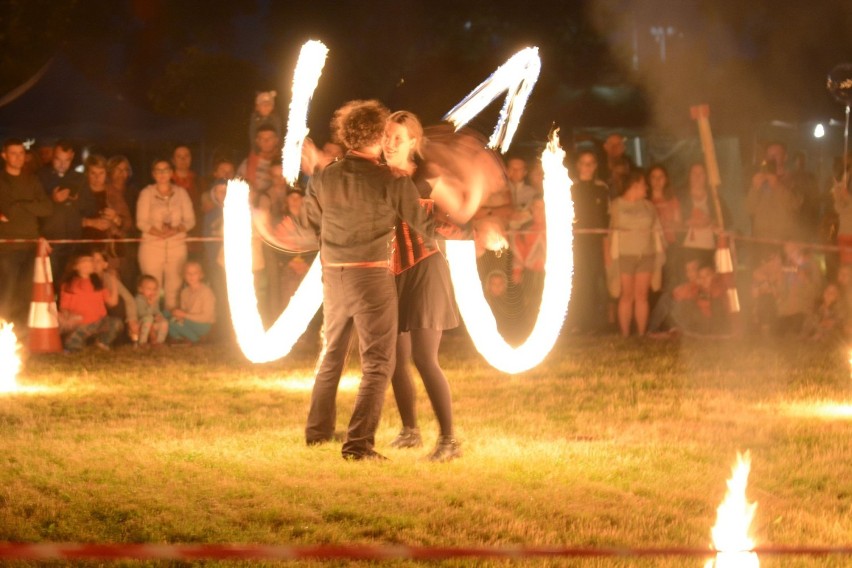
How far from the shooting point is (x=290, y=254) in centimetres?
1447

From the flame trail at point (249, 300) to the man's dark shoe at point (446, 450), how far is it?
1.33 metres

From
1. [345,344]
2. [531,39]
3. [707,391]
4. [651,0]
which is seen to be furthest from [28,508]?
[531,39]

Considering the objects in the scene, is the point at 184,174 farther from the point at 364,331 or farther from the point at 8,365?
the point at 364,331

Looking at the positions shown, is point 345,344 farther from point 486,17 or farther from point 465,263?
point 486,17

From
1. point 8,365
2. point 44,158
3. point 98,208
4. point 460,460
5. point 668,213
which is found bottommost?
point 460,460

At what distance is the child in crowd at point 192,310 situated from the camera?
14188 mm

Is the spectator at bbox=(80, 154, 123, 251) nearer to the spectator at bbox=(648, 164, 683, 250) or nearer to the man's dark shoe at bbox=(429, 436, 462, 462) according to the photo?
the spectator at bbox=(648, 164, 683, 250)

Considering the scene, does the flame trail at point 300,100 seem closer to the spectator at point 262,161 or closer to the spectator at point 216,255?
the spectator at point 262,161

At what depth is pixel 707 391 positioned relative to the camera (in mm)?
10570

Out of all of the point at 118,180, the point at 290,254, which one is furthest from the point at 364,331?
the point at 118,180

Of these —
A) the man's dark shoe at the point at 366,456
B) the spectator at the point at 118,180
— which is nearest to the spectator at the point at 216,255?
the spectator at the point at 118,180

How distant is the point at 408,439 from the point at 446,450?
472mm

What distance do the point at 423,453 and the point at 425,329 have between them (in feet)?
2.62

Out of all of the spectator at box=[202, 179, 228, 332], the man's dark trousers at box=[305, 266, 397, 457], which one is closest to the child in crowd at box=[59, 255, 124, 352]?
the spectator at box=[202, 179, 228, 332]
